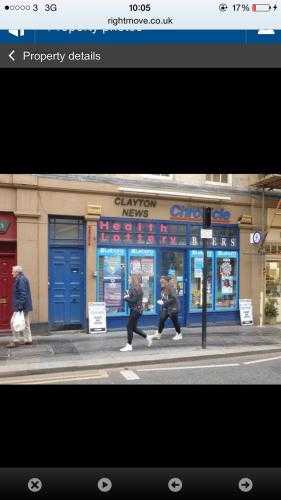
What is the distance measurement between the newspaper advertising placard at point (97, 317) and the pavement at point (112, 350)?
0.64ft

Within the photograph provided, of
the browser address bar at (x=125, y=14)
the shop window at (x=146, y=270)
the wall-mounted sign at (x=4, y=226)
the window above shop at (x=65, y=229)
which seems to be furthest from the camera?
the shop window at (x=146, y=270)

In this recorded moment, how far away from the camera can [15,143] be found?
107 cm

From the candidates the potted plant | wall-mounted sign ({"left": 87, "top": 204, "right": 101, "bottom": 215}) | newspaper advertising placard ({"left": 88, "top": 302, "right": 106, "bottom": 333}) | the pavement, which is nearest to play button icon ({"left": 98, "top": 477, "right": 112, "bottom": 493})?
the pavement

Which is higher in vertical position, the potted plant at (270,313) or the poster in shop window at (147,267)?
the poster in shop window at (147,267)

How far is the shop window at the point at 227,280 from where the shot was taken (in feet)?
36.3

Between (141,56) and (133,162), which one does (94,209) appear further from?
(141,56)

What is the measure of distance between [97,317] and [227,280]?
4.08 meters

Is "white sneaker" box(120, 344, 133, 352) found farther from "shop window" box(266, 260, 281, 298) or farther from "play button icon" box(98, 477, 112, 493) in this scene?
"play button icon" box(98, 477, 112, 493)

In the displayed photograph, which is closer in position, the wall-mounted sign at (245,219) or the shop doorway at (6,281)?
the shop doorway at (6,281)

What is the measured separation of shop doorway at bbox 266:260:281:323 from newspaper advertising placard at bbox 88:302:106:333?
208 inches

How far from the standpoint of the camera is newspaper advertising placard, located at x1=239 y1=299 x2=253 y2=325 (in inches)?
433

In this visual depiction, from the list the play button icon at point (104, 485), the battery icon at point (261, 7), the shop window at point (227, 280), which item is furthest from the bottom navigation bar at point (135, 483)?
the shop window at point (227, 280)

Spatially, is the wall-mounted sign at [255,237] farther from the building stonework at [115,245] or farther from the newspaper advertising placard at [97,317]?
the newspaper advertising placard at [97,317]

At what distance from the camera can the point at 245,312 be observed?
1107 cm
